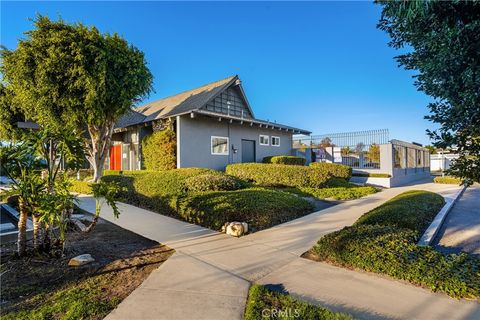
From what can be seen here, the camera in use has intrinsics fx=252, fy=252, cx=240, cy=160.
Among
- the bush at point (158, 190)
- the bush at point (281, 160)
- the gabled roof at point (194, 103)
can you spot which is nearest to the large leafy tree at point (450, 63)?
the bush at point (158, 190)

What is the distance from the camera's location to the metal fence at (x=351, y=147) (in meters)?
16.1

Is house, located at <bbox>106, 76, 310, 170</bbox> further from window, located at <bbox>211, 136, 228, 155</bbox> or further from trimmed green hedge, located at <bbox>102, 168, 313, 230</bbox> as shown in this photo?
trimmed green hedge, located at <bbox>102, 168, 313, 230</bbox>

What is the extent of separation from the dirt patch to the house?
8.07 m

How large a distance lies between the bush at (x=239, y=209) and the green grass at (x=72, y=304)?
3087 millimetres

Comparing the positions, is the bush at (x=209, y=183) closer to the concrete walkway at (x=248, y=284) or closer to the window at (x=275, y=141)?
the concrete walkway at (x=248, y=284)

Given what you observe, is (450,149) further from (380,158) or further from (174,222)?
(380,158)

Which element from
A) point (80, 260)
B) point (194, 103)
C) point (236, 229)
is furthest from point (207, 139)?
point (80, 260)

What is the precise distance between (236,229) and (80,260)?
9.35ft

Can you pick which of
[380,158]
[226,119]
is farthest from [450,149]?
[380,158]

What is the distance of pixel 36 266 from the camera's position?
374 cm

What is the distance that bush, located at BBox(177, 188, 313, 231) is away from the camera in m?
5.96

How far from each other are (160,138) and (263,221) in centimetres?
866

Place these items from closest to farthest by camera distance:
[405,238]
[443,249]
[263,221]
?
[405,238], [443,249], [263,221]

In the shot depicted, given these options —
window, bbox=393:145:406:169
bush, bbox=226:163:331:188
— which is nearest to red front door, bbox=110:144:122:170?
bush, bbox=226:163:331:188
